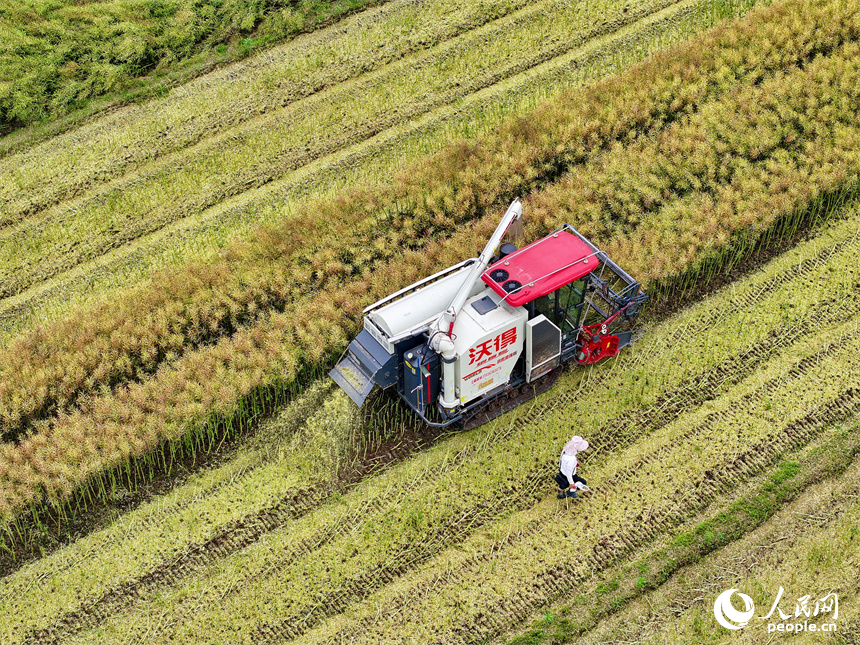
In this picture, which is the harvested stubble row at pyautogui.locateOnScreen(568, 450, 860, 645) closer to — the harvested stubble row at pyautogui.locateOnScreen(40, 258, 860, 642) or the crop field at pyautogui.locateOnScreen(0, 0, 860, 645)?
the crop field at pyautogui.locateOnScreen(0, 0, 860, 645)

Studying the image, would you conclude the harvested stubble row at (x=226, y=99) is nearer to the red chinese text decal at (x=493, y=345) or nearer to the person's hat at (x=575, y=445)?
the red chinese text decal at (x=493, y=345)

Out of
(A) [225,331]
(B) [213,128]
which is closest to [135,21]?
(B) [213,128]

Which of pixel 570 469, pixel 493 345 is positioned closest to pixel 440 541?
pixel 570 469

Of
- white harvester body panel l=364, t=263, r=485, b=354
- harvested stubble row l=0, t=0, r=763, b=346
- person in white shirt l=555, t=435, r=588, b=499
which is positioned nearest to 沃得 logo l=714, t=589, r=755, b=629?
person in white shirt l=555, t=435, r=588, b=499

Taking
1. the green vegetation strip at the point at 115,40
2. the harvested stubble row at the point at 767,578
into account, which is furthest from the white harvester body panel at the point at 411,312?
the green vegetation strip at the point at 115,40

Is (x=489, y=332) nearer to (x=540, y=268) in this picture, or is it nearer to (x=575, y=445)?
(x=540, y=268)

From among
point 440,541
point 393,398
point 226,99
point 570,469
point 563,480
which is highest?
point 226,99
